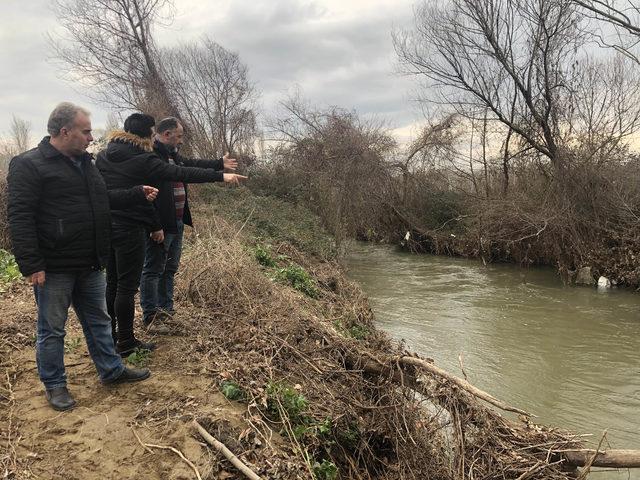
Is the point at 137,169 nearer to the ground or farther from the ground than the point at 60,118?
nearer to the ground

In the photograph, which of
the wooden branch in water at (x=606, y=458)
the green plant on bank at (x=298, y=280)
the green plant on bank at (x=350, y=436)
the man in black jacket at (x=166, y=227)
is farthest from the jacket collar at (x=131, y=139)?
the green plant on bank at (x=298, y=280)

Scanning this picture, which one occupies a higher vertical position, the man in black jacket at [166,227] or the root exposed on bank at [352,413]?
the man in black jacket at [166,227]

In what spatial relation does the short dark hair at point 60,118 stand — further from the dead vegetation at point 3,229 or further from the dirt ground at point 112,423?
the dead vegetation at point 3,229

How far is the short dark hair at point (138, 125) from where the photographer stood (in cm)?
408

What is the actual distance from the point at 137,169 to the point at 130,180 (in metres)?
0.12

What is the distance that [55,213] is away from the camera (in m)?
3.29

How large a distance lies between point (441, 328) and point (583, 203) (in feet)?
24.2

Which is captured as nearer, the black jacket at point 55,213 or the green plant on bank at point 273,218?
the black jacket at point 55,213

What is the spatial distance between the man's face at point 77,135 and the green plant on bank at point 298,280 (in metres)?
5.07

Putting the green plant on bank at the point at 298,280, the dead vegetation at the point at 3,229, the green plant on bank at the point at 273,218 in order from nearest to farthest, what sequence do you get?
the green plant on bank at the point at 298,280 → the dead vegetation at the point at 3,229 → the green plant on bank at the point at 273,218

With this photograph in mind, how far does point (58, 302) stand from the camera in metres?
3.37

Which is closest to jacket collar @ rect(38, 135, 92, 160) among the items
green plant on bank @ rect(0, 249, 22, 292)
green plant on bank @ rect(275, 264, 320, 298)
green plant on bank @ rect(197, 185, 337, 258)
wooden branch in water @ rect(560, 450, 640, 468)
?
green plant on bank @ rect(0, 249, 22, 292)

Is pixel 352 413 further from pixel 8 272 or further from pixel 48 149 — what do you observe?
pixel 8 272

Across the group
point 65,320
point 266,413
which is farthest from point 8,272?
point 266,413
